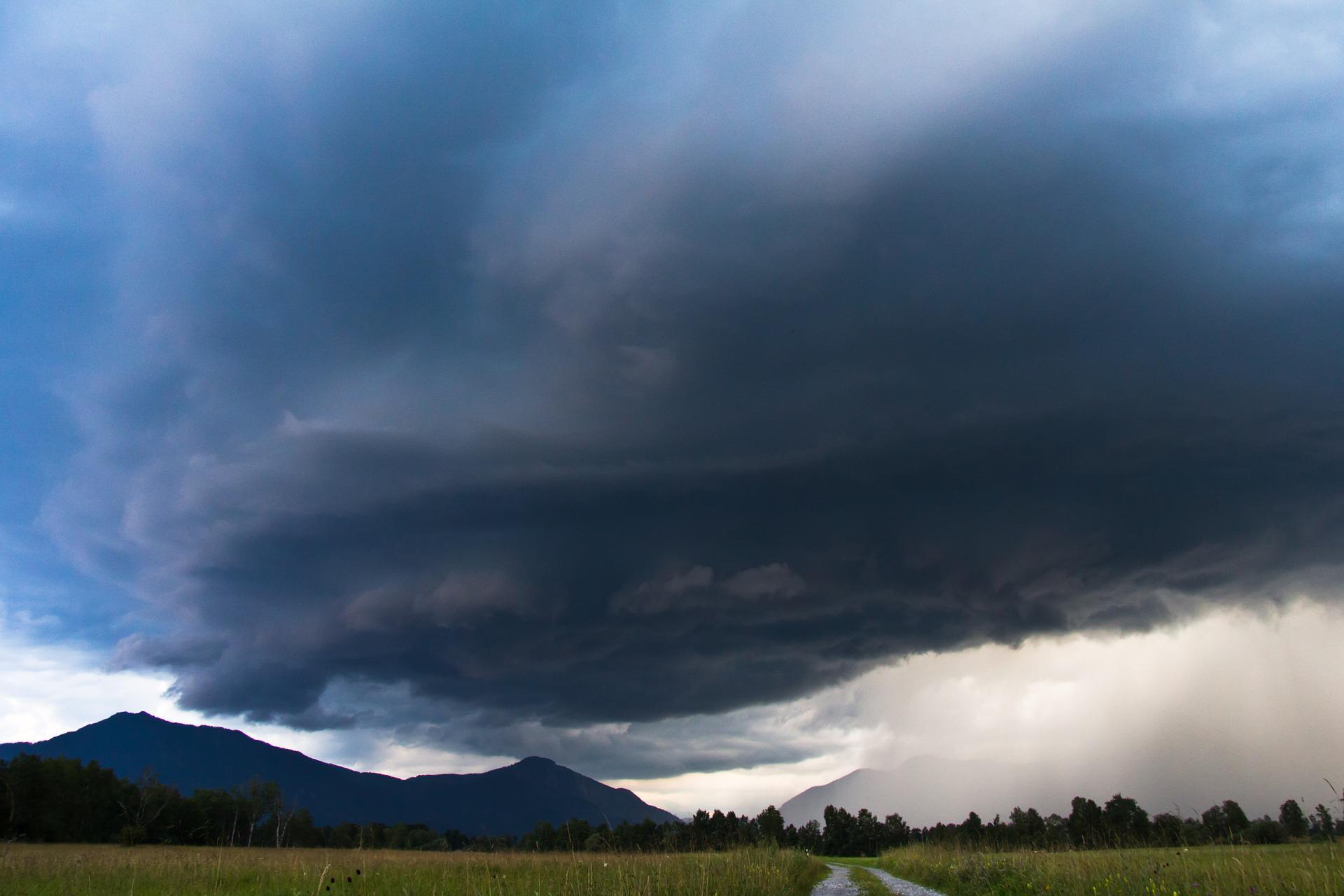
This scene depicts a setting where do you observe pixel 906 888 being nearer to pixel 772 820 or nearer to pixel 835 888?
pixel 835 888

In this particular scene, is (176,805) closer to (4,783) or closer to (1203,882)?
(4,783)

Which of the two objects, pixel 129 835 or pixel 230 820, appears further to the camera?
pixel 230 820

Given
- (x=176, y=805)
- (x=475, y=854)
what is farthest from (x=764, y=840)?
(x=176, y=805)

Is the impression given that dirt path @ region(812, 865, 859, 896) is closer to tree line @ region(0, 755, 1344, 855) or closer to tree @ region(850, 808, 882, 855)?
tree line @ region(0, 755, 1344, 855)

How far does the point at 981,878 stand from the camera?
3350 cm

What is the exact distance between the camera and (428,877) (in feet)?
78.7

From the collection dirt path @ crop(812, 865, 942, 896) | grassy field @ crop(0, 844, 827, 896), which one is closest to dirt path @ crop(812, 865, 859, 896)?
dirt path @ crop(812, 865, 942, 896)

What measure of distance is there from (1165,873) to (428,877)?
21.0 metres

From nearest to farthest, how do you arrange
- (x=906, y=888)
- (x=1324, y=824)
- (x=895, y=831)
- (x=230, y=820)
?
(x=1324, y=824), (x=906, y=888), (x=230, y=820), (x=895, y=831)

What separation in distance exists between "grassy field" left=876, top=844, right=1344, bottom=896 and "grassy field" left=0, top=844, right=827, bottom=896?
8278 mm

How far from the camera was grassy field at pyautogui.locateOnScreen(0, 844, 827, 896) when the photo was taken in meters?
17.7

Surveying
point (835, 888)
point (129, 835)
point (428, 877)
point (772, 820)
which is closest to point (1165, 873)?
point (835, 888)

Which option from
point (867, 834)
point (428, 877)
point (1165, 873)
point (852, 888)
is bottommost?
point (867, 834)

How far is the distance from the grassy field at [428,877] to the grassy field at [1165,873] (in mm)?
8278
